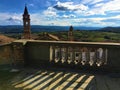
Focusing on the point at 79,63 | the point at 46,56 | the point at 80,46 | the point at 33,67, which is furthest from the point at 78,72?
the point at 33,67

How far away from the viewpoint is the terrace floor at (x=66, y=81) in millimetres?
3973

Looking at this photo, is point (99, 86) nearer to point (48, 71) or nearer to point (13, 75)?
point (48, 71)

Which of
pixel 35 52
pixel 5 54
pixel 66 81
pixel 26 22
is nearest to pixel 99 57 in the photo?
pixel 66 81

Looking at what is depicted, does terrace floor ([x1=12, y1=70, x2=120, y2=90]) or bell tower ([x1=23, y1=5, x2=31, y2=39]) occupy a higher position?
bell tower ([x1=23, y1=5, x2=31, y2=39])

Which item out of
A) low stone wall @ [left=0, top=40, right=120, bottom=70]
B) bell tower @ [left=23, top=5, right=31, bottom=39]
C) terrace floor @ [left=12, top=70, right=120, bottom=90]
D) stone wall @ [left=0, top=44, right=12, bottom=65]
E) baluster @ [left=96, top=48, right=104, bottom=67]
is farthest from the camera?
bell tower @ [left=23, top=5, right=31, bottom=39]

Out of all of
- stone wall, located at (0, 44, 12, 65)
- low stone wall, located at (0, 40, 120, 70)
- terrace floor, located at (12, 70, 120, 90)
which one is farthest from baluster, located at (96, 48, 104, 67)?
stone wall, located at (0, 44, 12, 65)

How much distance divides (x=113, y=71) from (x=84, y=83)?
1271mm

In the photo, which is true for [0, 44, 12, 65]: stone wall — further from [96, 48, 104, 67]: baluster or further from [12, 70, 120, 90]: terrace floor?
[96, 48, 104, 67]: baluster

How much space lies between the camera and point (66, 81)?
4.34 meters

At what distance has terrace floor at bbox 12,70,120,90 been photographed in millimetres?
3973

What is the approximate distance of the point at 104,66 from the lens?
5039 mm

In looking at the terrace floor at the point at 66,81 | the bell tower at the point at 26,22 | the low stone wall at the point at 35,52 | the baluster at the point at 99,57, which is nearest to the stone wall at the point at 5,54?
the low stone wall at the point at 35,52

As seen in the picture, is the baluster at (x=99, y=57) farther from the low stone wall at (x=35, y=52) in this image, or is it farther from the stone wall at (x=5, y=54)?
the stone wall at (x=5, y=54)

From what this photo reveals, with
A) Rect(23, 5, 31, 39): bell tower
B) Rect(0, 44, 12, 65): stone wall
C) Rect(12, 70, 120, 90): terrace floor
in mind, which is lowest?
Rect(12, 70, 120, 90): terrace floor
